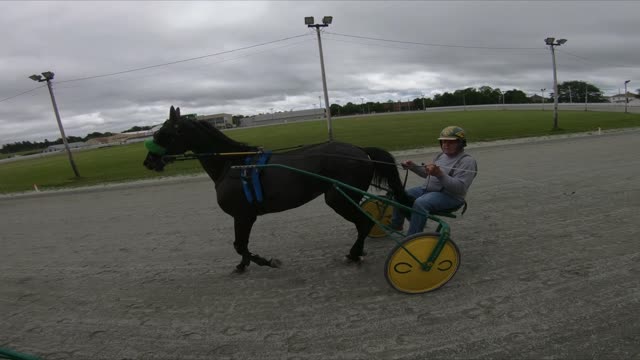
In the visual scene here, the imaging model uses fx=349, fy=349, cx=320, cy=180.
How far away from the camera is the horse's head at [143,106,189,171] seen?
3.55m

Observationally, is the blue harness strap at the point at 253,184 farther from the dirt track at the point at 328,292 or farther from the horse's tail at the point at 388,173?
the horse's tail at the point at 388,173

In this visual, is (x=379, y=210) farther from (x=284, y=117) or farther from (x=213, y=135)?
(x=284, y=117)

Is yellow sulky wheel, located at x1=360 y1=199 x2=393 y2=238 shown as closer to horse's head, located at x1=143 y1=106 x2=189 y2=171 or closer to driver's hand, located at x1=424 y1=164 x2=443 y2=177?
driver's hand, located at x1=424 y1=164 x2=443 y2=177

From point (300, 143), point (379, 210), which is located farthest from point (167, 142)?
point (300, 143)

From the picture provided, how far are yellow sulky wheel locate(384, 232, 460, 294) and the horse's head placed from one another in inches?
94.2

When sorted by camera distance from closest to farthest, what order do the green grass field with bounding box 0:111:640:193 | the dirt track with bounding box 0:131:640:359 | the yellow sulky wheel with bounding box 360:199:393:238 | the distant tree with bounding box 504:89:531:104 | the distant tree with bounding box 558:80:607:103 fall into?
1. the dirt track with bounding box 0:131:640:359
2. the yellow sulky wheel with bounding box 360:199:393:238
3. the green grass field with bounding box 0:111:640:193
4. the distant tree with bounding box 504:89:531:104
5. the distant tree with bounding box 558:80:607:103

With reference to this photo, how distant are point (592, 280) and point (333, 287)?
228 cm

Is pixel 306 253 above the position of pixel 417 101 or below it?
below

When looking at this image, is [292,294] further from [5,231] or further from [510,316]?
[5,231]

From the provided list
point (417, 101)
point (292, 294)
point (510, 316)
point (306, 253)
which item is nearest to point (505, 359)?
point (510, 316)

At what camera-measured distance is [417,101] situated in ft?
382

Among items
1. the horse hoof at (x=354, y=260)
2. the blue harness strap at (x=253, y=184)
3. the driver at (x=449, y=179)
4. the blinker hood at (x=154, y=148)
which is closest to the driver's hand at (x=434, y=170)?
the driver at (x=449, y=179)

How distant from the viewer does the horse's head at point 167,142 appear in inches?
140

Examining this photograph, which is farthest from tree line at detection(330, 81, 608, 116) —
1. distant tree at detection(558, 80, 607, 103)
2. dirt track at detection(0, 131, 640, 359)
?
dirt track at detection(0, 131, 640, 359)
